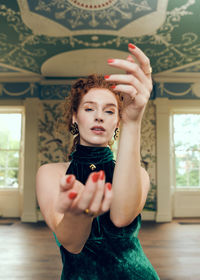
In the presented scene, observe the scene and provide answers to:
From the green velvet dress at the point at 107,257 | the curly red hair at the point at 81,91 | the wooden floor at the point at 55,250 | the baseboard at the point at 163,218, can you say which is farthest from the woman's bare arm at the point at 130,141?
the baseboard at the point at 163,218

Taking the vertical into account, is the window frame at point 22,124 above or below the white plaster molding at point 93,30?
below

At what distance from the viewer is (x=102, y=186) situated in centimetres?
33

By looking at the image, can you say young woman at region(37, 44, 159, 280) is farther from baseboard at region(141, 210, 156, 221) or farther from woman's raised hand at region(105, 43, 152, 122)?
baseboard at region(141, 210, 156, 221)

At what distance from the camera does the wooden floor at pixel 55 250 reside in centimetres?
257

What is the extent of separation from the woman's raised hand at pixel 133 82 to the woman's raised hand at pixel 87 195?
14 cm

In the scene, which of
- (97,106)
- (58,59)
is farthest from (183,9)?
(97,106)

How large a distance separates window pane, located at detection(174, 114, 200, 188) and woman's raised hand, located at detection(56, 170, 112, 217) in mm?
5441

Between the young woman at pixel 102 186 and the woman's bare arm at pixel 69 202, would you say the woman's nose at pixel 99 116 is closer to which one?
the young woman at pixel 102 186

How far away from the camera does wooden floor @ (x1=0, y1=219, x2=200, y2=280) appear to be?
2.57m

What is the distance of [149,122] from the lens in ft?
17.1

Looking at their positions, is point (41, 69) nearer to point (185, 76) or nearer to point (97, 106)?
point (185, 76)

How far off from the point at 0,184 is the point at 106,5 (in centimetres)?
440

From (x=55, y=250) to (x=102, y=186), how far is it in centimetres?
334

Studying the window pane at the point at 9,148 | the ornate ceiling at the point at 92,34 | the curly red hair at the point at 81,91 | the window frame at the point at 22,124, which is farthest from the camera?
the window pane at the point at 9,148
